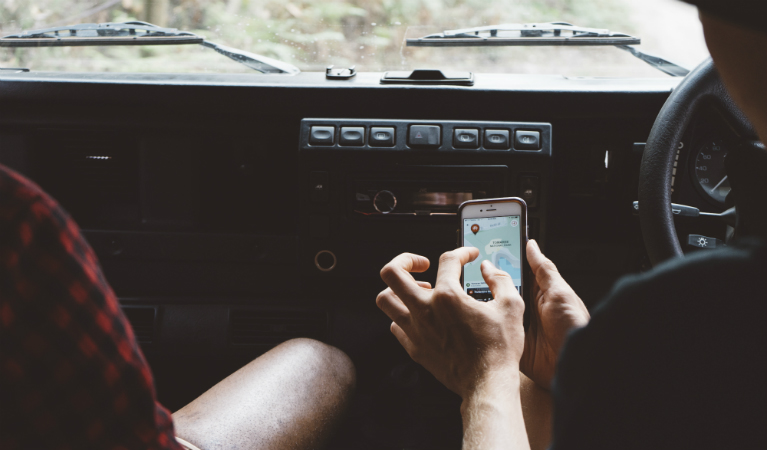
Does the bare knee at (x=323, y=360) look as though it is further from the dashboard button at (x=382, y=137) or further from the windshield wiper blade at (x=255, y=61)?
the windshield wiper blade at (x=255, y=61)

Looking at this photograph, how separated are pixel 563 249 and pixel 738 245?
52.0 inches

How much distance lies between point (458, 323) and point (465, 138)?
2.45 feet

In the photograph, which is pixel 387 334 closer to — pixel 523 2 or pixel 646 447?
pixel 523 2

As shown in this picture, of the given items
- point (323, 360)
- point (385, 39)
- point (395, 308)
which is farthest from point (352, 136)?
point (395, 308)

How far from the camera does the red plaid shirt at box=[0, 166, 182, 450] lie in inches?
17.8

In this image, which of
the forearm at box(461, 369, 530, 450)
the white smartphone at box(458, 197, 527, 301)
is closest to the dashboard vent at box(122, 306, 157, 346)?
the white smartphone at box(458, 197, 527, 301)

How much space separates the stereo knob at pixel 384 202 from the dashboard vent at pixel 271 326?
39cm

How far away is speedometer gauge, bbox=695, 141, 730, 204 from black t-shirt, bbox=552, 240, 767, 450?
1162mm

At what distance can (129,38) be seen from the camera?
1.69 m

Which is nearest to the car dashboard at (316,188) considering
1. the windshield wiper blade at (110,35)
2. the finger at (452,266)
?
the windshield wiper blade at (110,35)

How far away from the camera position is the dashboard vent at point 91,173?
66.9 inches

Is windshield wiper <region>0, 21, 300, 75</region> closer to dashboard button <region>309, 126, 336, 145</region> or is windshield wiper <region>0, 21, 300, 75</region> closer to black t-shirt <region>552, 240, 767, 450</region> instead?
dashboard button <region>309, 126, 336, 145</region>

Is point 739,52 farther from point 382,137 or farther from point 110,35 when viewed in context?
point 110,35

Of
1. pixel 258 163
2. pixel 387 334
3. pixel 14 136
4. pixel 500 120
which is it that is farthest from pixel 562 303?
pixel 14 136
